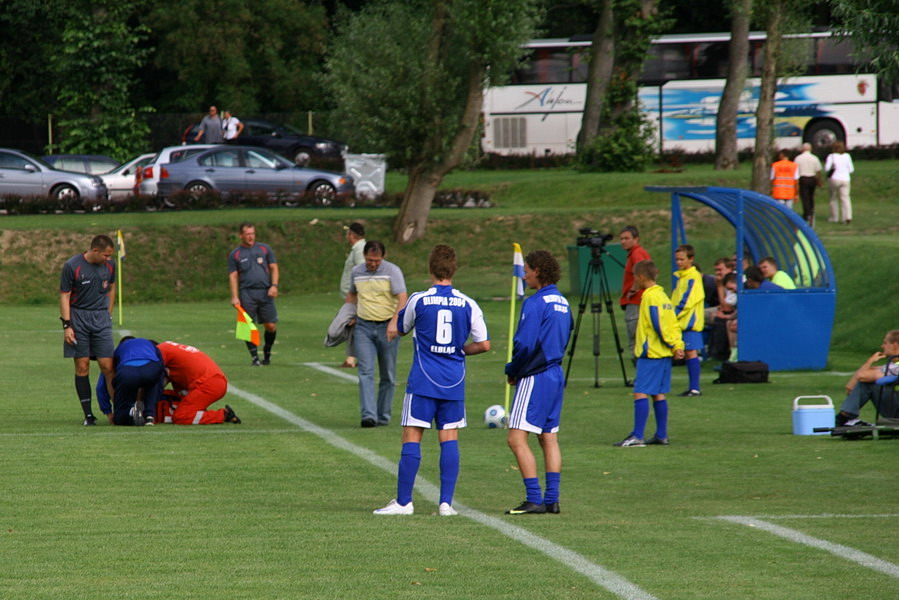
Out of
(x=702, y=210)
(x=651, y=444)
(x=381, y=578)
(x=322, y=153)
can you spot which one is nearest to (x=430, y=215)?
(x=702, y=210)

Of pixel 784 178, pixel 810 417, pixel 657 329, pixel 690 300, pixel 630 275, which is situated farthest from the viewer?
pixel 784 178

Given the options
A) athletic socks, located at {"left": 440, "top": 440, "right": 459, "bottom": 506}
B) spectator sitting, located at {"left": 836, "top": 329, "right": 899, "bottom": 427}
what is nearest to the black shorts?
athletic socks, located at {"left": 440, "top": 440, "right": 459, "bottom": 506}

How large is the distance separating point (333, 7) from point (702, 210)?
2825 centimetres

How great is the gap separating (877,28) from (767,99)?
63.7 ft

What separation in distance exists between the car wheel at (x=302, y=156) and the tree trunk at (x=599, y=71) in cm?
994

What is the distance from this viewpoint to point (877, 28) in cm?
1377

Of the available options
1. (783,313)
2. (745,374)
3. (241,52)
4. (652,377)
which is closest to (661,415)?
(652,377)

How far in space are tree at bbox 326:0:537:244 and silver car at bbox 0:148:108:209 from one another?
8075 millimetres

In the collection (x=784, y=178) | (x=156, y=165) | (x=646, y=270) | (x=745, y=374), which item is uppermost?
(x=156, y=165)

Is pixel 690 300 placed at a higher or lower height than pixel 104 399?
higher

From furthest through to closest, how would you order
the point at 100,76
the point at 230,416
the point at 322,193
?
the point at 100,76, the point at 322,193, the point at 230,416

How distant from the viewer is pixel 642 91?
5091cm

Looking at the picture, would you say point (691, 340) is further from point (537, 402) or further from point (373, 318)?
point (537, 402)

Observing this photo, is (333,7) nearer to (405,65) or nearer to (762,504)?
(405,65)
